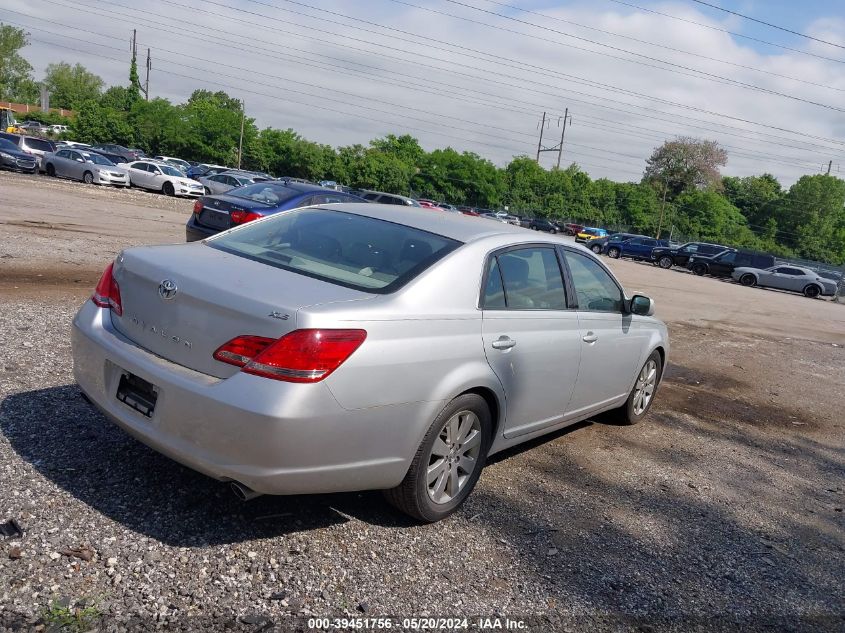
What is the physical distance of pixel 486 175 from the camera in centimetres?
7756

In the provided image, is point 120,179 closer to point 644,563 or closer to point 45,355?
point 45,355

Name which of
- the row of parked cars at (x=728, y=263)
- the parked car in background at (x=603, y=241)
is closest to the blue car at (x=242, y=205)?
the row of parked cars at (x=728, y=263)

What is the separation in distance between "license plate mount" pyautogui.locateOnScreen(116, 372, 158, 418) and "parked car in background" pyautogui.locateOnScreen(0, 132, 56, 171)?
112 ft

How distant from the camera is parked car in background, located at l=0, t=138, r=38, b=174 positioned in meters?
32.0

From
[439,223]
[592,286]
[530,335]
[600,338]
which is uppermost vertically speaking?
[439,223]

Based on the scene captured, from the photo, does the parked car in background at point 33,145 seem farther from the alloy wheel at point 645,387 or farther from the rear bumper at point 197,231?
the alloy wheel at point 645,387

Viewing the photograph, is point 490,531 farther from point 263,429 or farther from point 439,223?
point 439,223

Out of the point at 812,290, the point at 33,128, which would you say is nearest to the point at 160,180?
the point at 812,290

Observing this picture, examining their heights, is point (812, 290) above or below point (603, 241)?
below

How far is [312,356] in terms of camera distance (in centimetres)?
327

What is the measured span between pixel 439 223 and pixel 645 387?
301 centimetres

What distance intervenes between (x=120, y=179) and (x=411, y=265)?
33.3 m

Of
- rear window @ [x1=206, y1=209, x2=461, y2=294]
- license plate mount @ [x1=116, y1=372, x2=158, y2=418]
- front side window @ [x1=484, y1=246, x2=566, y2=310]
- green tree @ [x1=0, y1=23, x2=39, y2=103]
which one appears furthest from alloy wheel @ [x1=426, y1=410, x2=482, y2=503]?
green tree @ [x1=0, y1=23, x2=39, y2=103]

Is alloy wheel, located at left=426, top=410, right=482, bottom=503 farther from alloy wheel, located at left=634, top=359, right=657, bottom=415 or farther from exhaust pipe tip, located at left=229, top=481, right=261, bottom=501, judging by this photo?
alloy wheel, located at left=634, top=359, right=657, bottom=415
